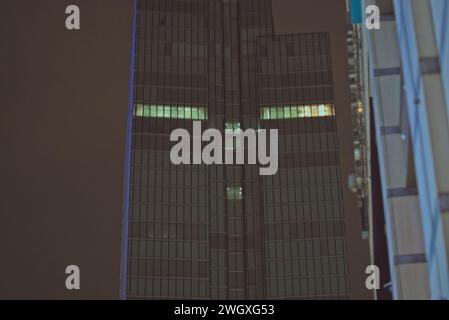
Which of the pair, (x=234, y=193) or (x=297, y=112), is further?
(x=297, y=112)

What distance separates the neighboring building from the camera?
13.0 metres

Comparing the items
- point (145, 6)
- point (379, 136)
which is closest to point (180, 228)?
point (145, 6)

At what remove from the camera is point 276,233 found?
13038cm

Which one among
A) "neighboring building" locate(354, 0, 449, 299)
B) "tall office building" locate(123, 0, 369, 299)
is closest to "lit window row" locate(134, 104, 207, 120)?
"tall office building" locate(123, 0, 369, 299)

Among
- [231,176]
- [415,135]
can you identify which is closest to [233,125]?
[231,176]

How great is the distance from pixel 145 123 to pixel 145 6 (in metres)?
26.8

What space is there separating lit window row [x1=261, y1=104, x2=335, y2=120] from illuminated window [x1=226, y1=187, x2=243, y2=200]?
1546 centimetres

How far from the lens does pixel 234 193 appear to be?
13725 centimetres

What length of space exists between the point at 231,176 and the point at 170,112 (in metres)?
17.5

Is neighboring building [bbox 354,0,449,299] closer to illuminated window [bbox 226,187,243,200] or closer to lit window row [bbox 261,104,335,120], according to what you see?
illuminated window [bbox 226,187,243,200]

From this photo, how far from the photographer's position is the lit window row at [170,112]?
137125 millimetres

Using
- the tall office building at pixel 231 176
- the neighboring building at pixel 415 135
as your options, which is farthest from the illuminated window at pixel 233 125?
the neighboring building at pixel 415 135

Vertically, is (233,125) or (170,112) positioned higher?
(170,112)

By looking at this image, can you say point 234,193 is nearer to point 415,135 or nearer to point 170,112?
point 170,112
